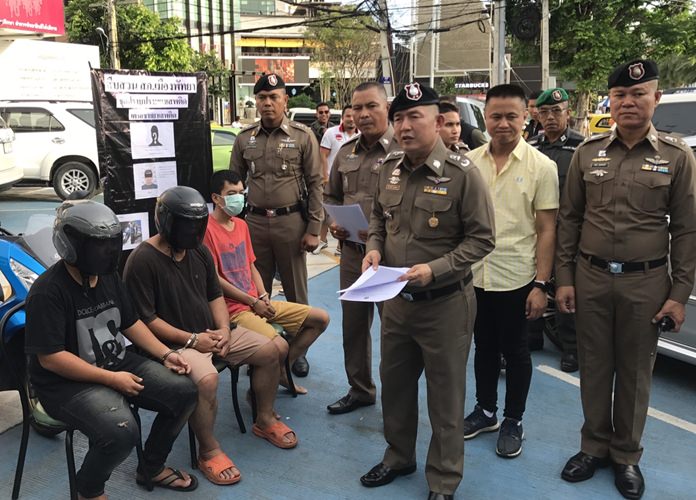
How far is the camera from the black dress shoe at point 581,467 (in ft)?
9.55

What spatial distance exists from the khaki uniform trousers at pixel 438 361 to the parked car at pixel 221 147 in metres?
7.67

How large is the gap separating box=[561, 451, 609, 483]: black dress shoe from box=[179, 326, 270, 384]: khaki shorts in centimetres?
165

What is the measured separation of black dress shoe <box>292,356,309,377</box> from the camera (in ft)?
13.6

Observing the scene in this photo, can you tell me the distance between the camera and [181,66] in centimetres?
2705

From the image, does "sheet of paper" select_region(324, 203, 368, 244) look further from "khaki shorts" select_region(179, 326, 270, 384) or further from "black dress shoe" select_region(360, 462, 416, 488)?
"black dress shoe" select_region(360, 462, 416, 488)

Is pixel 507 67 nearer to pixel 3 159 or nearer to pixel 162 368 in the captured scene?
pixel 3 159

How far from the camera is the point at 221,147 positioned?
10812mm

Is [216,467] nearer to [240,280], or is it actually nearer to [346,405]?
[346,405]

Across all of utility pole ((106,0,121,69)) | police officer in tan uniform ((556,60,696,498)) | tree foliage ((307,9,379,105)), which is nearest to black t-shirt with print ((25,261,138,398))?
police officer in tan uniform ((556,60,696,498))

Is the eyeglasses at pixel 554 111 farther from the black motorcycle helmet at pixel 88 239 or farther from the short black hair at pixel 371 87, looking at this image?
the black motorcycle helmet at pixel 88 239

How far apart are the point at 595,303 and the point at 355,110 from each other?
1684 millimetres

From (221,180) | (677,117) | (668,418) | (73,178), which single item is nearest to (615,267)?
(668,418)

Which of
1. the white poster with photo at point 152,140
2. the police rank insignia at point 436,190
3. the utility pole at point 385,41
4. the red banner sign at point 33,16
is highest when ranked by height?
the red banner sign at point 33,16

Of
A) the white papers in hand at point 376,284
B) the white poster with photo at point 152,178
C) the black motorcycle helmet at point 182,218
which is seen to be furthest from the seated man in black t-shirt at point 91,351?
the white poster with photo at point 152,178
